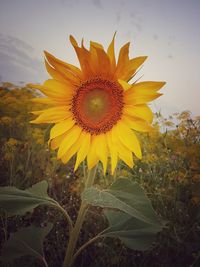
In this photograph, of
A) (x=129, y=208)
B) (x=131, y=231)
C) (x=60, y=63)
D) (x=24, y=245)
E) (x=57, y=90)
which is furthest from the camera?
(x=24, y=245)

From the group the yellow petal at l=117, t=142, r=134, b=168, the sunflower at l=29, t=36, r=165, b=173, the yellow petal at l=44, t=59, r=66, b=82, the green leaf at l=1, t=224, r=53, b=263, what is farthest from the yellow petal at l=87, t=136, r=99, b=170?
the green leaf at l=1, t=224, r=53, b=263

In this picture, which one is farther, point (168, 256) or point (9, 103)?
point (9, 103)

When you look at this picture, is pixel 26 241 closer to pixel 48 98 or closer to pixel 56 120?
pixel 56 120

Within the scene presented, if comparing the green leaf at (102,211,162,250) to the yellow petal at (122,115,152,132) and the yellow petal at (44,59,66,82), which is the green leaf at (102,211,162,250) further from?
the yellow petal at (44,59,66,82)

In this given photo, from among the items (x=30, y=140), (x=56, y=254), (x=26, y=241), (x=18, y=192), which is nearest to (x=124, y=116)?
(x=18, y=192)

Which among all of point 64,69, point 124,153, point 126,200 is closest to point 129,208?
point 126,200

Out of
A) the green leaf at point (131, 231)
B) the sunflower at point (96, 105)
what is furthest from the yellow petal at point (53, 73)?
the green leaf at point (131, 231)

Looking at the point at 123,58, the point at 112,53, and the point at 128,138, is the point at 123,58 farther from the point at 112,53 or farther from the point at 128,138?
the point at 128,138
